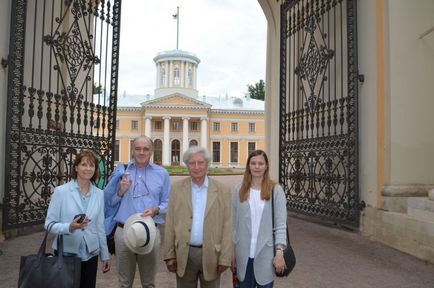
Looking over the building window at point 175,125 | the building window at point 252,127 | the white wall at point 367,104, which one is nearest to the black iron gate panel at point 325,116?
the white wall at point 367,104

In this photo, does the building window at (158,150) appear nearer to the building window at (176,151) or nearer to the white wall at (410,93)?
the building window at (176,151)

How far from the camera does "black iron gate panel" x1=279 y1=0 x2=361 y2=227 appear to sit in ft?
24.1

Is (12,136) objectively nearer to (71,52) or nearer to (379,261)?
(71,52)

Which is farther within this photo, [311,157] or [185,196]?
[311,157]

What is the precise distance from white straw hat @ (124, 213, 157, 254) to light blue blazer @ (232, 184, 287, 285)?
0.67m

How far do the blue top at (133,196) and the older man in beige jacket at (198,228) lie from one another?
0.47 meters

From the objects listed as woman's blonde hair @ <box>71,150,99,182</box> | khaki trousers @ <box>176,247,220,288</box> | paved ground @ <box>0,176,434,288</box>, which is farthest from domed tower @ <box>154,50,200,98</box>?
khaki trousers @ <box>176,247,220,288</box>

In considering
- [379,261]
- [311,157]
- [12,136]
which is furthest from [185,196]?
[311,157]

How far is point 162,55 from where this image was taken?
6769 cm

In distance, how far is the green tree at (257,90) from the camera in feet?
211

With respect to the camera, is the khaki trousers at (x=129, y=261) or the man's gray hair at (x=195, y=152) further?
the khaki trousers at (x=129, y=261)

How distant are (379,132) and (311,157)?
204 centimetres

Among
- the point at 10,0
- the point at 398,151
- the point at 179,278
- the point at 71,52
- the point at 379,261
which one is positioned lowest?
the point at 379,261

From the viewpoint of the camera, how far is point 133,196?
3580 millimetres
